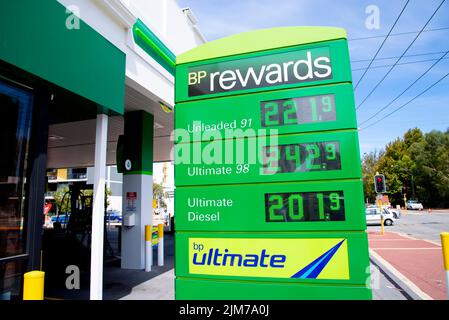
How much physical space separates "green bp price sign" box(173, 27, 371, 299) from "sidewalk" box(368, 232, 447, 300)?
14.4 feet

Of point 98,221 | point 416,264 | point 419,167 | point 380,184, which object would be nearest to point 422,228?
point 380,184

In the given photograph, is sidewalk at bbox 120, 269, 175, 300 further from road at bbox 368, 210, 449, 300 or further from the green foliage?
the green foliage

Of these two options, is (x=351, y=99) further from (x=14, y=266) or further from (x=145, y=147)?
(x=145, y=147)

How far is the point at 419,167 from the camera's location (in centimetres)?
4834

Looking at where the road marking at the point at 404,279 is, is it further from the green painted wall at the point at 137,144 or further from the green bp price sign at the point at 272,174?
the green painted wall at the point at 137,144

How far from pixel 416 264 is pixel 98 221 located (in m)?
8.86

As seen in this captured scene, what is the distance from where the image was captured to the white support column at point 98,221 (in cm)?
484

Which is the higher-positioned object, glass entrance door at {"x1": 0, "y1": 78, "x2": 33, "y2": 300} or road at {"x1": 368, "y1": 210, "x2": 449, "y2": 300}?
glass entrance door at {"x1": 0, "y1": 78, "x2": 33, "y2": 300}

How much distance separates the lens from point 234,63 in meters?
3.00

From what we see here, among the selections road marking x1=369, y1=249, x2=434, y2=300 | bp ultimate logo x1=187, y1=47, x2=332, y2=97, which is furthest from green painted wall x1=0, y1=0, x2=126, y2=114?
road marking x1=369, y1=249, x2=434, y2=300

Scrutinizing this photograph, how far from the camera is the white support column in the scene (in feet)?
15.9

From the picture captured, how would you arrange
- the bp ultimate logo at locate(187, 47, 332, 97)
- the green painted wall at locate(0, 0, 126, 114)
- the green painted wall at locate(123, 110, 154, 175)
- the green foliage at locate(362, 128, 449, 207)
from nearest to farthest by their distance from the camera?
the bp ultimate logo at locate(187, 47, 332, 97)
the green painted wall at locate(0, 0, 126, 114)
the green painted wall at locate(123, 110, 154, 175)
the green foliage at locate(362, 128, 449, 207)
